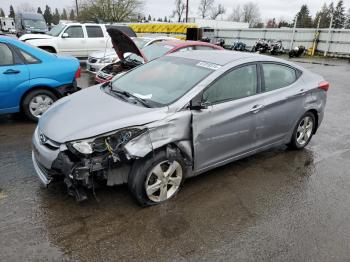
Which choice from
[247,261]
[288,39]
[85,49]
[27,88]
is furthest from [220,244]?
[288,39]

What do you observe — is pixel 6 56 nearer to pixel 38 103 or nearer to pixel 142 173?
pixel 38 103

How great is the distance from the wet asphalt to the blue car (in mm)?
1281

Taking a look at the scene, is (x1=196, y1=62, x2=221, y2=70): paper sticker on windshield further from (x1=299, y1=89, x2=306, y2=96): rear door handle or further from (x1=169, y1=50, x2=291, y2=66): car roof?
(x1=299, y1=89, x2=306, y2=96): rear door handle

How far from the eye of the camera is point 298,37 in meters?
24.6

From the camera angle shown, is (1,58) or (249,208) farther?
(1,58)

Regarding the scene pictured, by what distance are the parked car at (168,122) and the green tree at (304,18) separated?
62.1 meters

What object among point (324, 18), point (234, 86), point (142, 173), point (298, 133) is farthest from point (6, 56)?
point (324, 18)

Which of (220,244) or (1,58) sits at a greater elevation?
(1,58)

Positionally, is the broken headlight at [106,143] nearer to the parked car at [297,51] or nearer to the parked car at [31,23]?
the parked car at [31,23]

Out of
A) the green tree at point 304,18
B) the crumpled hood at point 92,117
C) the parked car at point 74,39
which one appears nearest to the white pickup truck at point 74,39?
the parked car at point 74,39

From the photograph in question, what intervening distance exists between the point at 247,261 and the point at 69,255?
1.57 m

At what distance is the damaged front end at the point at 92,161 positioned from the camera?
299 cm

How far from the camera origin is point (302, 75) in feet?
16.0

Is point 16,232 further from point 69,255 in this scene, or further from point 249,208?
point 249,208
